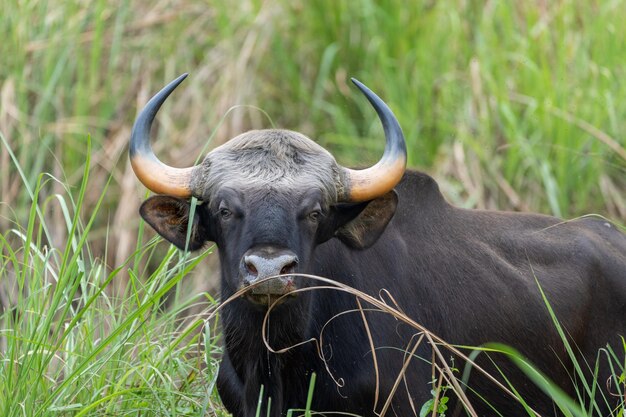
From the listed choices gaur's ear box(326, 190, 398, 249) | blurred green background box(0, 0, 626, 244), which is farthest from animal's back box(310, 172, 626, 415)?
blurred green background box(0, 0, 626, 244)

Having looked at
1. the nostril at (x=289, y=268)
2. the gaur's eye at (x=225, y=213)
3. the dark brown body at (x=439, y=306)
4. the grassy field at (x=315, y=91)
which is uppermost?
the gaur's eye at (x=225, y=213)

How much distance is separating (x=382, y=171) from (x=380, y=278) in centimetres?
63

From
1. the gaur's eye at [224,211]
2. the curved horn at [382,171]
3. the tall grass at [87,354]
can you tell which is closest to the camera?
the tall grass at [87,354]

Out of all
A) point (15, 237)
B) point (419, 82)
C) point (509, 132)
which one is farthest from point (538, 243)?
point (15, 237)

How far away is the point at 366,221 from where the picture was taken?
19.2 feet

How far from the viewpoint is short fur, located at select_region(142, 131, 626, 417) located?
550cm

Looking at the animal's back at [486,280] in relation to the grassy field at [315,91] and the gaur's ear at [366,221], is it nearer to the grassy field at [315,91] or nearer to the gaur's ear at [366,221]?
the gaur's ear at [366,221]

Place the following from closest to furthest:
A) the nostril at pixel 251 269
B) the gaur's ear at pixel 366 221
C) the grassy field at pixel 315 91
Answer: the nostril at pixel 251 269, the gaur's ear at pixel 366 221, the grassy field at pixel 315 91

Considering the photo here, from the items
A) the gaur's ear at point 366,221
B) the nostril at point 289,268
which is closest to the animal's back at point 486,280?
the gaur's ear at point 366,221

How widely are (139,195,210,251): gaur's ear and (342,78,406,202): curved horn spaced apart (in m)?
0.77

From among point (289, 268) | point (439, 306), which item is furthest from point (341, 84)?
point (289, 268)

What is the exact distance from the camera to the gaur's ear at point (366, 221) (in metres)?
5.84

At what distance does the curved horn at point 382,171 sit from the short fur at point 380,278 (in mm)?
108

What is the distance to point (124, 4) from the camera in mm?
12172
